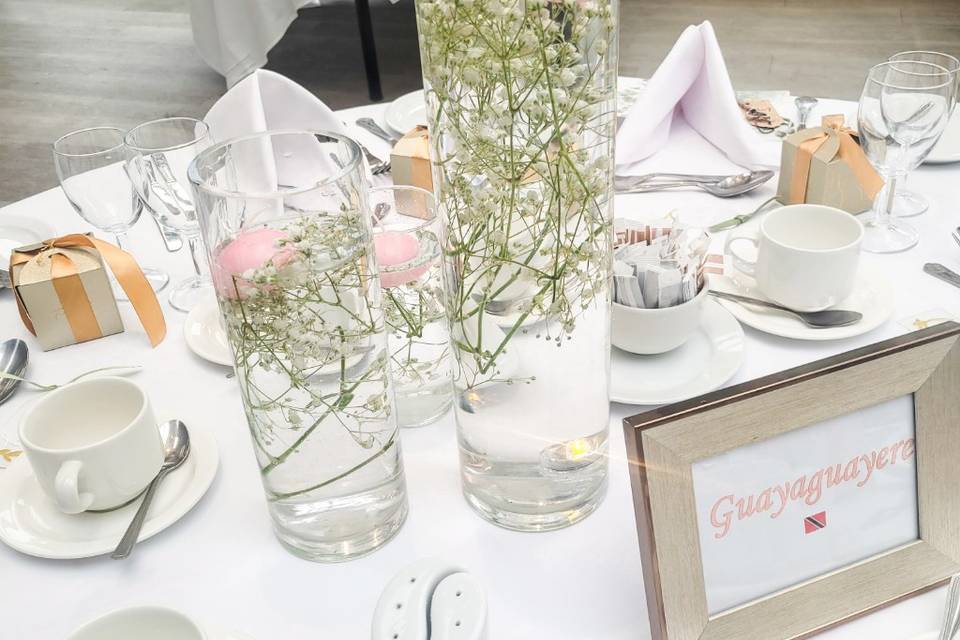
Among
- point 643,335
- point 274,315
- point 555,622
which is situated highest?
point 274,315

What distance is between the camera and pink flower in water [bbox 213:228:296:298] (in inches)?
23.3

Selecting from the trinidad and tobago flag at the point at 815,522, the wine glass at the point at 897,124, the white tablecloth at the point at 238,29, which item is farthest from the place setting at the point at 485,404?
the white tablecloth at the point at 238,29

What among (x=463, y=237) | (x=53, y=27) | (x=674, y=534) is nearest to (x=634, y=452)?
(x=674, y=534)

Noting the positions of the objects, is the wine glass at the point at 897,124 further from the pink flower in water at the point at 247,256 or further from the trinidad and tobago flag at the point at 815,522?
the pink flower in water at the point at 247,256

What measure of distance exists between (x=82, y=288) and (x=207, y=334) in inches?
5.4

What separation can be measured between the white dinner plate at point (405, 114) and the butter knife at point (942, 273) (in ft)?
2.24

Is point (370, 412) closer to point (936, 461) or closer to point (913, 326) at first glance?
point (936, 461)

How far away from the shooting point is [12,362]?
3.04 ft

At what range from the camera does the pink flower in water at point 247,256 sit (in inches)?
23.3

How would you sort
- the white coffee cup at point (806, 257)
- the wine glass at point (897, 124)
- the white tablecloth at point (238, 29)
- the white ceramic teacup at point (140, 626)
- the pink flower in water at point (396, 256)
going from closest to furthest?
the white ceramic teacup at point (140, 626), the pink flower in water at point (396, 256), the white coffee cup at point (806, 257), the wine glass at point (897, 124), the white tablecloth at point (238, 29)

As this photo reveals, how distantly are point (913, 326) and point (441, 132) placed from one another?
1.84 feet

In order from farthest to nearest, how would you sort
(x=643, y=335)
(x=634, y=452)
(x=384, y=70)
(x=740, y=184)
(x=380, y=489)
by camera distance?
(x=384, y=70) → (x=740, y=184) → (x=643, y=335) → (x=380, y=489) → (x=634, y=452)

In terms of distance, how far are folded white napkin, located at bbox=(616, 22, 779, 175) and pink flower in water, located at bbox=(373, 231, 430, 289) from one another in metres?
0.51

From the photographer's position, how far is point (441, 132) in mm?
607
